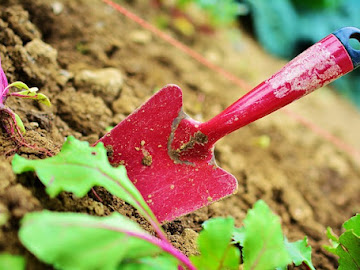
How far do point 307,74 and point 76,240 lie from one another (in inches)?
29.4

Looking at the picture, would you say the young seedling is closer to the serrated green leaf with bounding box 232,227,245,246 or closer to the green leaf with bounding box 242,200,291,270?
the green leaf with bounding box 242,200,291,270

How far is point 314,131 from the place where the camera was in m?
2.38

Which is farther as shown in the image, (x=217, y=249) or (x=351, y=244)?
(x=351, y=244)

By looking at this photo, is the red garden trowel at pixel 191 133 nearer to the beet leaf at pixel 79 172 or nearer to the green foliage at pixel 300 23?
the beet leaf at pixel 79 172

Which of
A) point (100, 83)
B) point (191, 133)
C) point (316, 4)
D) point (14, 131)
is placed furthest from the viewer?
point (316, 4)

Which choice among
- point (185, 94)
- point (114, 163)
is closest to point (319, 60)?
point (114, 163)

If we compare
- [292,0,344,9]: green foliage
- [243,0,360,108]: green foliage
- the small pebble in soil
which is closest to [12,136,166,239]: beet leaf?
the small pebble in soil

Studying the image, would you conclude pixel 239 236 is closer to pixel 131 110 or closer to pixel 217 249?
pixel 217 249

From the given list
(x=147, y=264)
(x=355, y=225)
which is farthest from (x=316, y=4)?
(x=147, y=264)

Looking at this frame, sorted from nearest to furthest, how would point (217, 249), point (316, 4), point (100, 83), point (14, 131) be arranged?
point (217, 249) < point (14, 131) < point (100, 83) < point (316, 4)

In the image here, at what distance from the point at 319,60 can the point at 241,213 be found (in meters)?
0.66

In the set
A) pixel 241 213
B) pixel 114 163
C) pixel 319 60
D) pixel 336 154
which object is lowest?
pixel 336 154

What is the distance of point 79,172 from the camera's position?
0.80m

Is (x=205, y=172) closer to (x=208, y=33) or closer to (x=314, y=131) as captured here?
(x=314, y=131)
